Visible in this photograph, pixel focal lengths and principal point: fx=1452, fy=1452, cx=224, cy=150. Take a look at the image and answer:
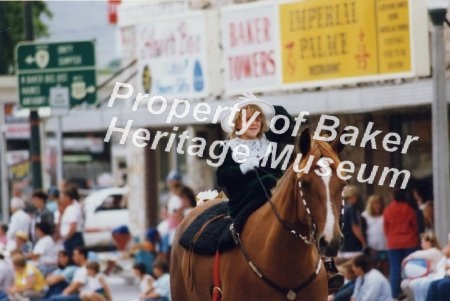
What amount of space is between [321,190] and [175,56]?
54.2 feet

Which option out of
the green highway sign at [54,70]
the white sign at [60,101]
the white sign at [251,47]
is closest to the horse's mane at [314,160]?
the white sign at [251,47]

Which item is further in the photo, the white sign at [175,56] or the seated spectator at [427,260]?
the white sign at [175,56]

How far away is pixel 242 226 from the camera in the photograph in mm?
10492

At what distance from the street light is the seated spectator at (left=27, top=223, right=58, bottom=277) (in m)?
7.17

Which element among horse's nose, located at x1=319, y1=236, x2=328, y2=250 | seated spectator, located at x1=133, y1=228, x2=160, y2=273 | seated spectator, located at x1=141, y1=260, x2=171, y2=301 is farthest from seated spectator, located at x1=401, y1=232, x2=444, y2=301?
seated spectator, located at x1=133, y1=228, x2=160, y2=273

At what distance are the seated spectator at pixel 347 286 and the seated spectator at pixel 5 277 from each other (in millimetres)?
5007

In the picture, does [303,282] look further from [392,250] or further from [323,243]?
[392,250]

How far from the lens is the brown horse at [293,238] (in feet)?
30.5

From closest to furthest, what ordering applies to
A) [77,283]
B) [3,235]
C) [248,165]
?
[248,165] → [77,283] → [3,235]

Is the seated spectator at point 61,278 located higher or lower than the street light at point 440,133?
lower

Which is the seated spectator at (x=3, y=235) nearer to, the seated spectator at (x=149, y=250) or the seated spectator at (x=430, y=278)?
the seated spectator at (x=149, y=250)

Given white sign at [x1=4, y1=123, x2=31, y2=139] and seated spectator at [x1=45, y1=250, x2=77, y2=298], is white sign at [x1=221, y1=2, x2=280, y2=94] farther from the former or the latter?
white sign at [x1=4, y1=123, x2=31, y2=139]

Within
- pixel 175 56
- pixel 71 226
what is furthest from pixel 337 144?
pixel 175 56

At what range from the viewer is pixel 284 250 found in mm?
9922
